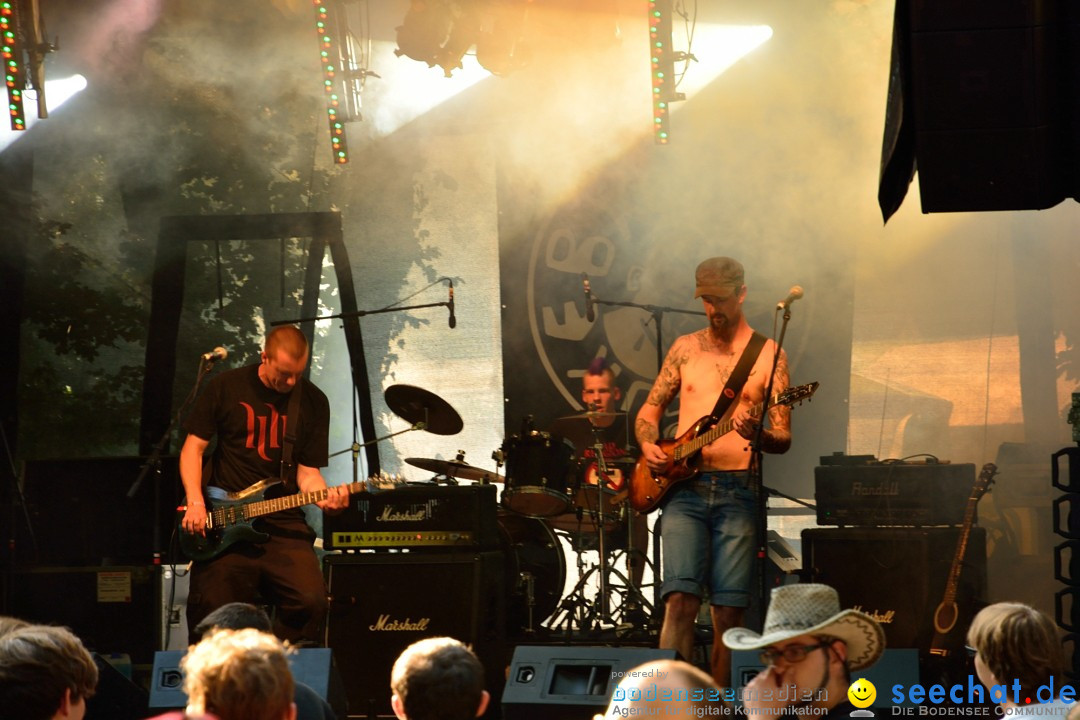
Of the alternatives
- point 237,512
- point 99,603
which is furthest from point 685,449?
point 99,603

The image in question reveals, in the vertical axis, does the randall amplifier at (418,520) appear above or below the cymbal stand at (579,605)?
above

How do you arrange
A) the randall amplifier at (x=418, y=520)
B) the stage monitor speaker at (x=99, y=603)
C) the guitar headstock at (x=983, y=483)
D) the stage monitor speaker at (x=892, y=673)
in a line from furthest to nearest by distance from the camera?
the stage monitor speaker at (x=99, y=603)
the guitar headstock at (x=983, y=483)
the randall amplifier at (x=418, y=520)
the stage monitor speaker at (x=892, y=673)

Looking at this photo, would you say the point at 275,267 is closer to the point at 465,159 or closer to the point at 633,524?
the point at 465,159

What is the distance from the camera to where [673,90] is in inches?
326

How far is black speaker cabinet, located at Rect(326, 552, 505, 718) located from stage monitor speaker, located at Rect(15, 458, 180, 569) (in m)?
1.63

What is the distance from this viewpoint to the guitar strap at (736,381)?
5875mm

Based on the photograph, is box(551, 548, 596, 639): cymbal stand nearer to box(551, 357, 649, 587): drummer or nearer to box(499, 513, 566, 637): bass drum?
box(499, 513, 566, 637): bass drum

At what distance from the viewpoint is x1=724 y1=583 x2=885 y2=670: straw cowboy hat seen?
11.1 feet

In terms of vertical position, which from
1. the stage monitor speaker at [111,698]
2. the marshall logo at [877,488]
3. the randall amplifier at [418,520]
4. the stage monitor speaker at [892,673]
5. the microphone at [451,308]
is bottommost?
the stage monitor speaker at [111,698]

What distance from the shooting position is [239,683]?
2715 mm

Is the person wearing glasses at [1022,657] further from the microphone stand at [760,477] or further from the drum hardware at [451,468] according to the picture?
the drum hardware at [451,468]

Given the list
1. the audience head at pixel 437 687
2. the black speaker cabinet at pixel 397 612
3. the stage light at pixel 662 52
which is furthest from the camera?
the stage light at pixel 662 52

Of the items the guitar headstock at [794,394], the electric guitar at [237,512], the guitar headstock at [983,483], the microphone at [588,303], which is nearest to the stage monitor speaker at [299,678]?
the electric guitar at [237,512]

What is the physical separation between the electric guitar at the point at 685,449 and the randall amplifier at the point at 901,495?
1.36 m
